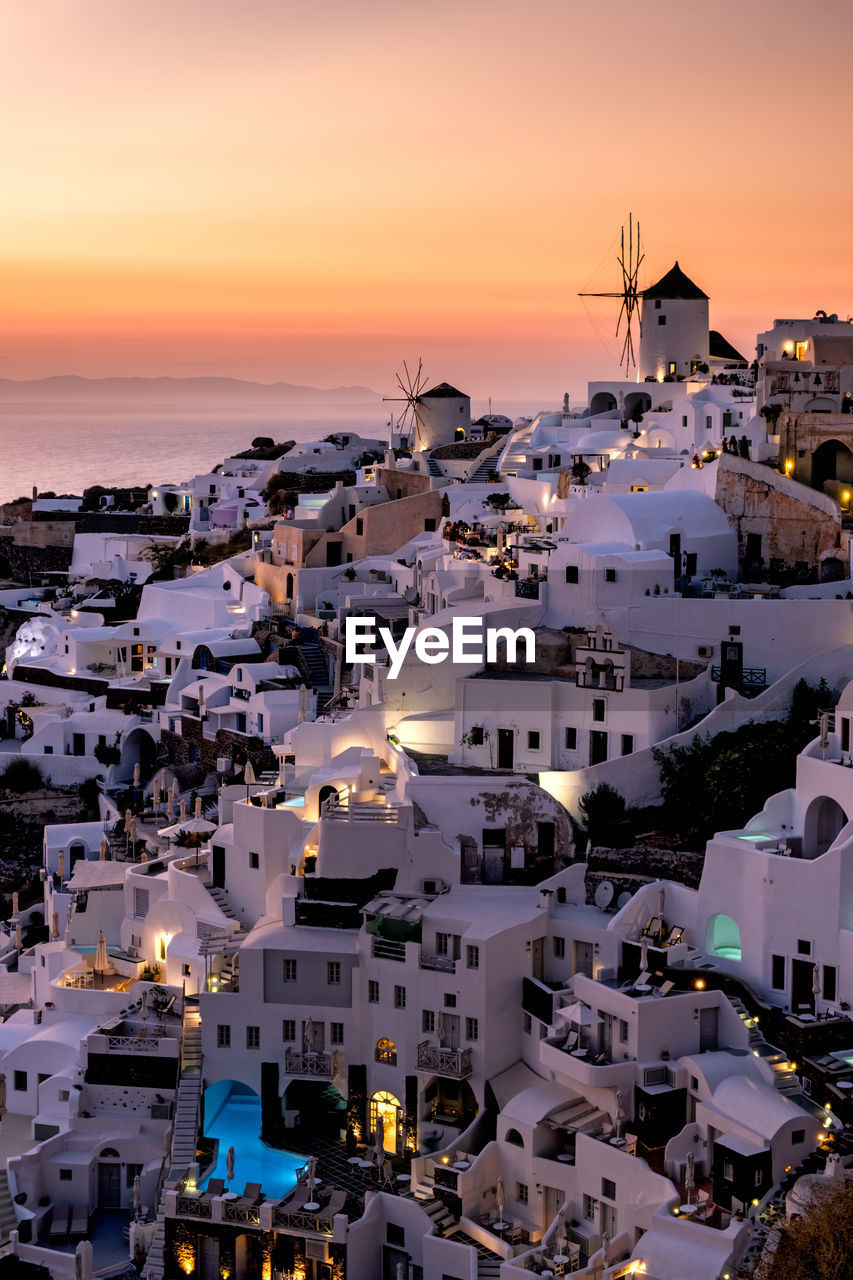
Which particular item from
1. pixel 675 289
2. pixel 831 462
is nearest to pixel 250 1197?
pixel 831 462

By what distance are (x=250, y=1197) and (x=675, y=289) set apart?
28.7 meters

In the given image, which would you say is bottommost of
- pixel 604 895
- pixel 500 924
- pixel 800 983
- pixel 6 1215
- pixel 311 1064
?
pixel 6 1215

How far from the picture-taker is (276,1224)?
72.4 ft

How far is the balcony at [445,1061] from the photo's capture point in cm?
2352

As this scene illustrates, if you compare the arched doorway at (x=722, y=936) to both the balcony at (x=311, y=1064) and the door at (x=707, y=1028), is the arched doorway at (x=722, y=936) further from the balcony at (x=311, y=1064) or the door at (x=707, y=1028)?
the balcony at (x=311, y=1064)

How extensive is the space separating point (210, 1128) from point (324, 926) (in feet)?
10.3

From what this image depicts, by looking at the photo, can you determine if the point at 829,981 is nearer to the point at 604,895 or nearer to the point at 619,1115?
the point at 619,1115

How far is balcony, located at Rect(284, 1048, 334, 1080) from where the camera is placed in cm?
2445

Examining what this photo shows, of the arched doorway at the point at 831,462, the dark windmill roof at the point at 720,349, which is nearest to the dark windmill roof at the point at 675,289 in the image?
the dark windmill roof at the point at 720,349

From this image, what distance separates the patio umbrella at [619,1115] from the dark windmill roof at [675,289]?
27322 millimetres

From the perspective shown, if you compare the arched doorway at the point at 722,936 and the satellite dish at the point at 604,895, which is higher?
the satellite dish at the point at 604,895

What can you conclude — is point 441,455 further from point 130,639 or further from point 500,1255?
point 500,1255

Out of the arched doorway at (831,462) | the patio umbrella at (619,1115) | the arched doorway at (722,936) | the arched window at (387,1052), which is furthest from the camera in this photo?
the arched doorway at (831,462)

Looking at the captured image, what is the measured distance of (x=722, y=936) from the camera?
24.2 m
